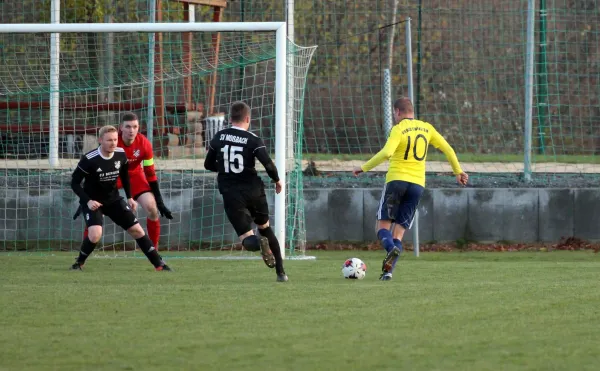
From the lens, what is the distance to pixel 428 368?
564cm

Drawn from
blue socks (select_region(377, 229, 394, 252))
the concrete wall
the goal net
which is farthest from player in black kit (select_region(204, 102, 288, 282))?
the concrete wall

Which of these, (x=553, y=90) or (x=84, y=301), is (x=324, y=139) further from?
(x=84, y=301)

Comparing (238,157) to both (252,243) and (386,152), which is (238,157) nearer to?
(252,243)

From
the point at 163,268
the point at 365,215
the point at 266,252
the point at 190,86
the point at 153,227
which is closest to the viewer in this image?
the point at 266,252

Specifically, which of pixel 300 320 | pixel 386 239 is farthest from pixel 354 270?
pixel 300 320

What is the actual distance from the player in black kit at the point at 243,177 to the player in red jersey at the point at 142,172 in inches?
79.5

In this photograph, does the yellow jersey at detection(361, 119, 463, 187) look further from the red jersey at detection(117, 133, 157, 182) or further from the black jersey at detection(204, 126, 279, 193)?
the red jersey at detection(117, 133, 157, 182)

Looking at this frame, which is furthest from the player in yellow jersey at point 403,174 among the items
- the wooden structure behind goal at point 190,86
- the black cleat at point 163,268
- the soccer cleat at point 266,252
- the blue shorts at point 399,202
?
the wooden structure behind goal at point 190,86

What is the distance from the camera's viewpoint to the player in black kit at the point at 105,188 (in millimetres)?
10734

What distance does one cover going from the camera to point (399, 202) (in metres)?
10.3

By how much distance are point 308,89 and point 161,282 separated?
9.45 m

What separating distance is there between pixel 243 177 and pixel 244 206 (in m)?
0.26

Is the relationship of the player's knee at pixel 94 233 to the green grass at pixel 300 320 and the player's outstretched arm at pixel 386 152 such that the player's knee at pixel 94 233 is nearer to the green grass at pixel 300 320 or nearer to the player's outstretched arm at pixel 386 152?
the green grass at pixel 300 320

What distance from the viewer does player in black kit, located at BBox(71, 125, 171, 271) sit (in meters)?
10.7
